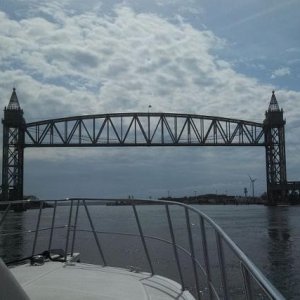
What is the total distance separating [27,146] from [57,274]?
117 metres

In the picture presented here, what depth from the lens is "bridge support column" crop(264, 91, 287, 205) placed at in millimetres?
123312

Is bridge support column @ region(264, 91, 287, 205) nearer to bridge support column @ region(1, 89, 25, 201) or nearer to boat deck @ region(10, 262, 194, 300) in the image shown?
bridge support column @ region(1, 89, 25, 201)

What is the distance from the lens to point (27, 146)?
400 ft

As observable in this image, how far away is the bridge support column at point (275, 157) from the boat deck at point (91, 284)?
387 feet

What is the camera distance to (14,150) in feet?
385

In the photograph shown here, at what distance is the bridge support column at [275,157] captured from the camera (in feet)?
405

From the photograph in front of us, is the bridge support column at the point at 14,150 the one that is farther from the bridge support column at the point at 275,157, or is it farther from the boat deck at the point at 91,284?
the boat deck at the point at 91,284

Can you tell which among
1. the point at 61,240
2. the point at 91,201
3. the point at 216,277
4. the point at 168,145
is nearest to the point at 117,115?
the point at 168,145

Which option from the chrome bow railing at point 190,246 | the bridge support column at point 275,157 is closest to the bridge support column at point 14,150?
the bridge support column at point 275,157

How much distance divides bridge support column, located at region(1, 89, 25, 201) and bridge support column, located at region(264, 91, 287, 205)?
54.3 m

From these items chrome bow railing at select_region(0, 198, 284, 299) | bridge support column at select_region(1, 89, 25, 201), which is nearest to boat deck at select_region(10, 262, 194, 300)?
chrome bow railing at select_region(0, 198, 284, 299)

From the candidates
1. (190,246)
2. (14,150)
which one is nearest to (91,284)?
(190,246)

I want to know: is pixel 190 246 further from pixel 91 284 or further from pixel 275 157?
pixel 275 157

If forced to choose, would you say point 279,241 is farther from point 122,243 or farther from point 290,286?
point 290,286
